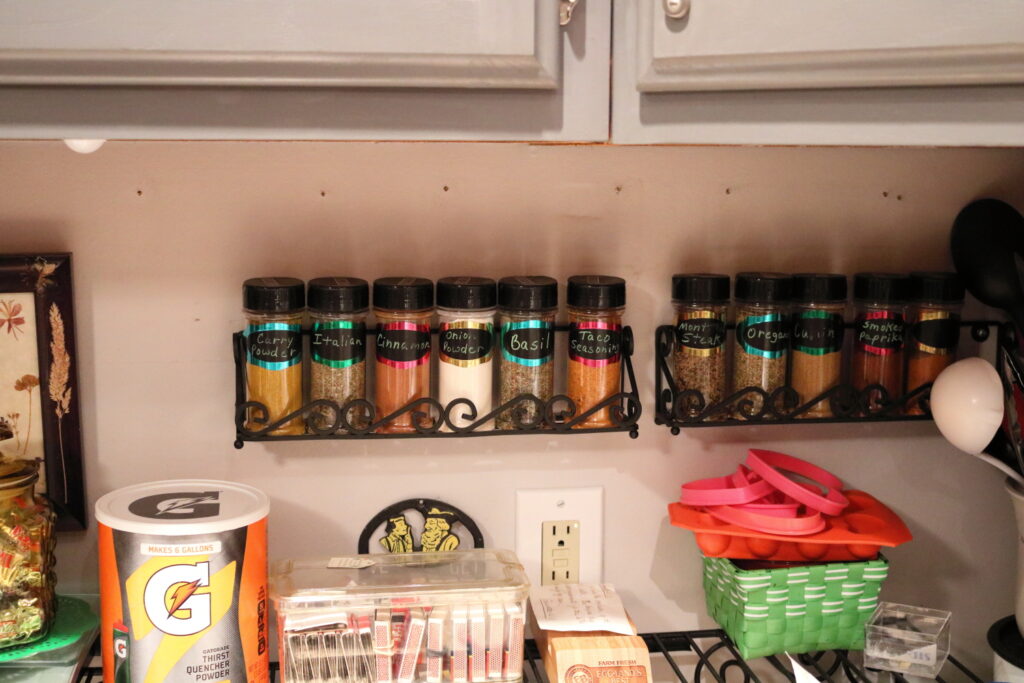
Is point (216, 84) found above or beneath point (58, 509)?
above

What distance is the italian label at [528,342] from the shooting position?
38.5 inches

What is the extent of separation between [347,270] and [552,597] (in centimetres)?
45


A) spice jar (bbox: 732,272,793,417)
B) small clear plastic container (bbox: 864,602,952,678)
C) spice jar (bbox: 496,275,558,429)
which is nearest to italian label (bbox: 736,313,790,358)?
spice jar (bbox: 732,272,793,417)

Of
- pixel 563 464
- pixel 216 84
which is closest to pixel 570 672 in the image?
pixel 563 464

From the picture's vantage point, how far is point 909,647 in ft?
3.42

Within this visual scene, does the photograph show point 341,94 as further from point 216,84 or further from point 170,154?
point 170,154

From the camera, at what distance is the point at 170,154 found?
1.02m

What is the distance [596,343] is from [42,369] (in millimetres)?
603

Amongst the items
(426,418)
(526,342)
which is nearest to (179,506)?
(426,418)

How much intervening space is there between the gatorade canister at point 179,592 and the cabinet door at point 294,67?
37 cm

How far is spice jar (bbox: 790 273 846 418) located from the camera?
1.04 meters

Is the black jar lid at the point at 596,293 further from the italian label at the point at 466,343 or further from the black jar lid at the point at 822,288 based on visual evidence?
the black jar lid at the point at 822,288

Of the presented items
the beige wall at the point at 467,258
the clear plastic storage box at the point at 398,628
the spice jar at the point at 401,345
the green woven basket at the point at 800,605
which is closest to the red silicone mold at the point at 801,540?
the green woven basket at the point at 800,605

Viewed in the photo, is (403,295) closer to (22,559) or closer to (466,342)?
(466,342)
